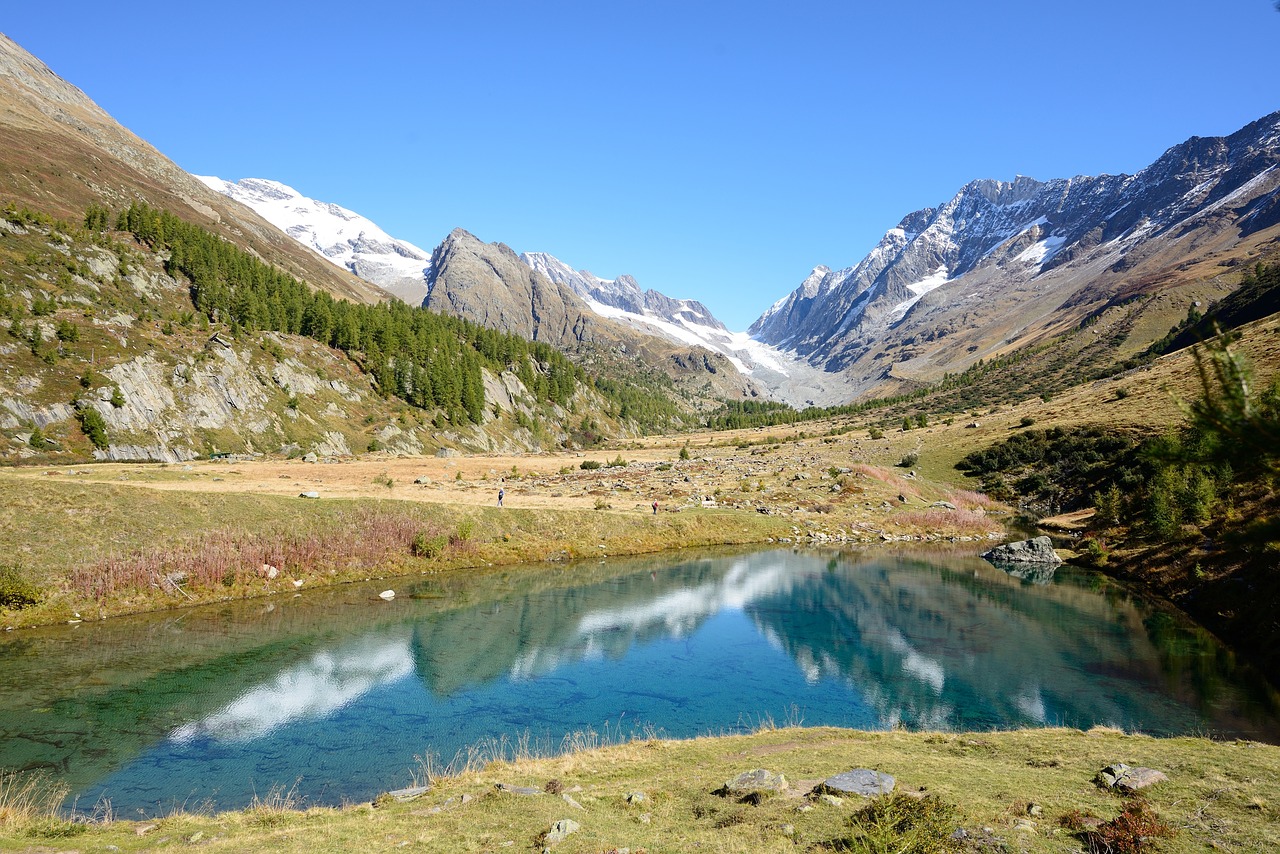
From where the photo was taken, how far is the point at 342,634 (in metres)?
36.1

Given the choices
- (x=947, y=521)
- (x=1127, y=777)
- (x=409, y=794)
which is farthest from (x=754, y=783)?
(x=947, y=521)

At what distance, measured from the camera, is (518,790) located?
1617 cm

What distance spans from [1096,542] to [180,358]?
117m

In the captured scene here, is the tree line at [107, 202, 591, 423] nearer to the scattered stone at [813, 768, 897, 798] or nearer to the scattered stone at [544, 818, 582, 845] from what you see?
the scattered stone at [544, 818, 582, 845]

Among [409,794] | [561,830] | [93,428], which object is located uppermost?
[93,428]

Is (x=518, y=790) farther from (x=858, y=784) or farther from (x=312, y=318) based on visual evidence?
(x=312, y=318)

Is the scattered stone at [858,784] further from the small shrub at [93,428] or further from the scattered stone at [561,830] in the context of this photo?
the small shrub at [93,428]

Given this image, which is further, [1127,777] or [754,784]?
[754,784]

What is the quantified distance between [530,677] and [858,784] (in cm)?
1970

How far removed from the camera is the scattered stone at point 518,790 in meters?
15.9

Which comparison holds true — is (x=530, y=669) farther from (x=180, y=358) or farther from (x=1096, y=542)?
(x=180, y=358)

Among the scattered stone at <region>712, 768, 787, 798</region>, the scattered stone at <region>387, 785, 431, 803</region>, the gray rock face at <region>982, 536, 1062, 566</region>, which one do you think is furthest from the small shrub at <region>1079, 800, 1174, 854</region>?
the gray rock face at <region>982, 536, 1062, 566</region>

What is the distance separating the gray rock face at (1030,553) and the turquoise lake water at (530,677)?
818cm

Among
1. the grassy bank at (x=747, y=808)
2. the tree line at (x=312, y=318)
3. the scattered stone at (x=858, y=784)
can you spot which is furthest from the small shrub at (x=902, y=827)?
the tree line at (x=312, y=318)
